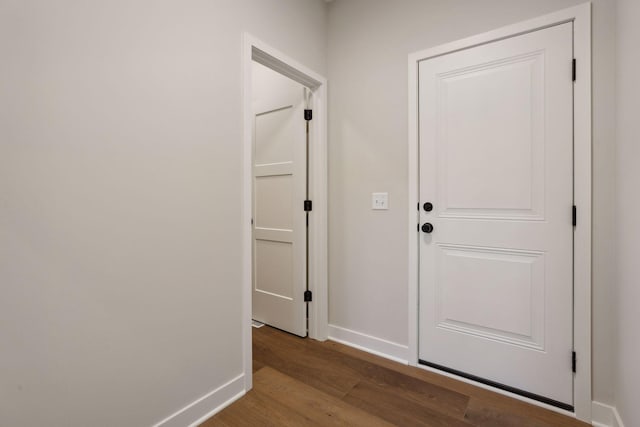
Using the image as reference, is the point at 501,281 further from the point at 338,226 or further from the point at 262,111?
the point at 262,111

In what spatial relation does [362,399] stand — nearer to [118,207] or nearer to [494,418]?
[494,418]

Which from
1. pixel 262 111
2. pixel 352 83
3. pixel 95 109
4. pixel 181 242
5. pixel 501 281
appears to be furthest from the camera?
pixel 262 111

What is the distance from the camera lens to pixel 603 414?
61.0 inches

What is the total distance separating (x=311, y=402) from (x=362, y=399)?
29 centimetres

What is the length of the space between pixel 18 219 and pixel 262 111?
2044 mm

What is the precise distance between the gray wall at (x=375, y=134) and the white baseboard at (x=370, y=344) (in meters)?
0.04

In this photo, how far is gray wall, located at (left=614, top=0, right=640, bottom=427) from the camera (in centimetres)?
123

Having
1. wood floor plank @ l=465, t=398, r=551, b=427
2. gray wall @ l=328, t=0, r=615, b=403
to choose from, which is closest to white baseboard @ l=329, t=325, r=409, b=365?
gray wall @ l=328, t=0, r=615, b=403

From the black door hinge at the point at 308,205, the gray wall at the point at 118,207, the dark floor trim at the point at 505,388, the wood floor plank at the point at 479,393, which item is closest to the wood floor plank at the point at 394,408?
the wood floor plank at the point at 479,393

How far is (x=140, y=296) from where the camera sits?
4.53 feet

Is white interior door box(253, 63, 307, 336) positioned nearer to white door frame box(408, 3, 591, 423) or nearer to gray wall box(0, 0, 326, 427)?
gray wall box(0, 0, 326, 427)

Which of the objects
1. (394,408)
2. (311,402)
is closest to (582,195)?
(394,408)

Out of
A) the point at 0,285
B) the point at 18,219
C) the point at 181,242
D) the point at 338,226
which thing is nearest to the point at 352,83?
the point at 338,226

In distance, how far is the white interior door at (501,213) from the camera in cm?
166
